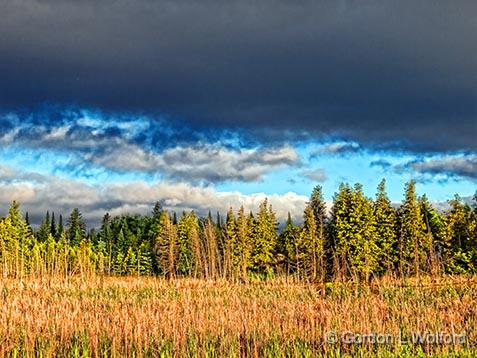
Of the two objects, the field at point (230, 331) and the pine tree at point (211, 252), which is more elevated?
the pine tree at point (211, 252)

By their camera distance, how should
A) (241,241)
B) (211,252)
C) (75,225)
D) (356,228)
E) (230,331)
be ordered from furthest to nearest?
(75,225)
(241,241)
(356,228)
(211,252)
(230,331)

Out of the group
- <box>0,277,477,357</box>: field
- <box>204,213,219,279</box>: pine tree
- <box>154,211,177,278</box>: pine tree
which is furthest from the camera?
<box>154,211,177,278</box>: pine tree

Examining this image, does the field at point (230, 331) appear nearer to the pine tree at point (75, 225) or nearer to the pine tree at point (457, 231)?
the pine tree at point (457, 231)

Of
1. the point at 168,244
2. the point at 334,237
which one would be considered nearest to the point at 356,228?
the point at 334,237

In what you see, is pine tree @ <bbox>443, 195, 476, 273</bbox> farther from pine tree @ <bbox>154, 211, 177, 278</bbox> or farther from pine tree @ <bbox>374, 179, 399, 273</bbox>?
pine tree @ <bbox>154, 211, 177, 278</bbox>

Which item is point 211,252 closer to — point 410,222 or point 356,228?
point 356,228

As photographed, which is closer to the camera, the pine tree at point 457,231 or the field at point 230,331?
the field at point 230,331

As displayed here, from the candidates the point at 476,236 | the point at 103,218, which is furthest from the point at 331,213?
the point at 103,218

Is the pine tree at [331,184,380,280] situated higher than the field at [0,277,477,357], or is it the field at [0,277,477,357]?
the pine tree at [331,184,380,280]

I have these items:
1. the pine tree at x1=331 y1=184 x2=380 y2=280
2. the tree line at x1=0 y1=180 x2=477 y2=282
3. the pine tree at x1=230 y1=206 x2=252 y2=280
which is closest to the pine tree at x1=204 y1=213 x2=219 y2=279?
the tree line at x1=0 y1=180 x2=477 y2=282

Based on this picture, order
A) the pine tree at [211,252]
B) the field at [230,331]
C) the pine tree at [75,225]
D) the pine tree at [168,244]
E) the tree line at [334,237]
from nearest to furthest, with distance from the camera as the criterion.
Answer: the field at [230,331] → the pine tree at [211,252] → the tree line at [334,237] → the pine tree at [168,244] → the pine tree at [75,225]

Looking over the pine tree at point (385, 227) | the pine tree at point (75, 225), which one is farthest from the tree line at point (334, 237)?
the pine tree at point (75, 225)

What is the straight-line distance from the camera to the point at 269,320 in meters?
12.4

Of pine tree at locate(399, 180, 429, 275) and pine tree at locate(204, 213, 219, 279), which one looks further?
pine tree at locate(399, 180, 429, 275)
